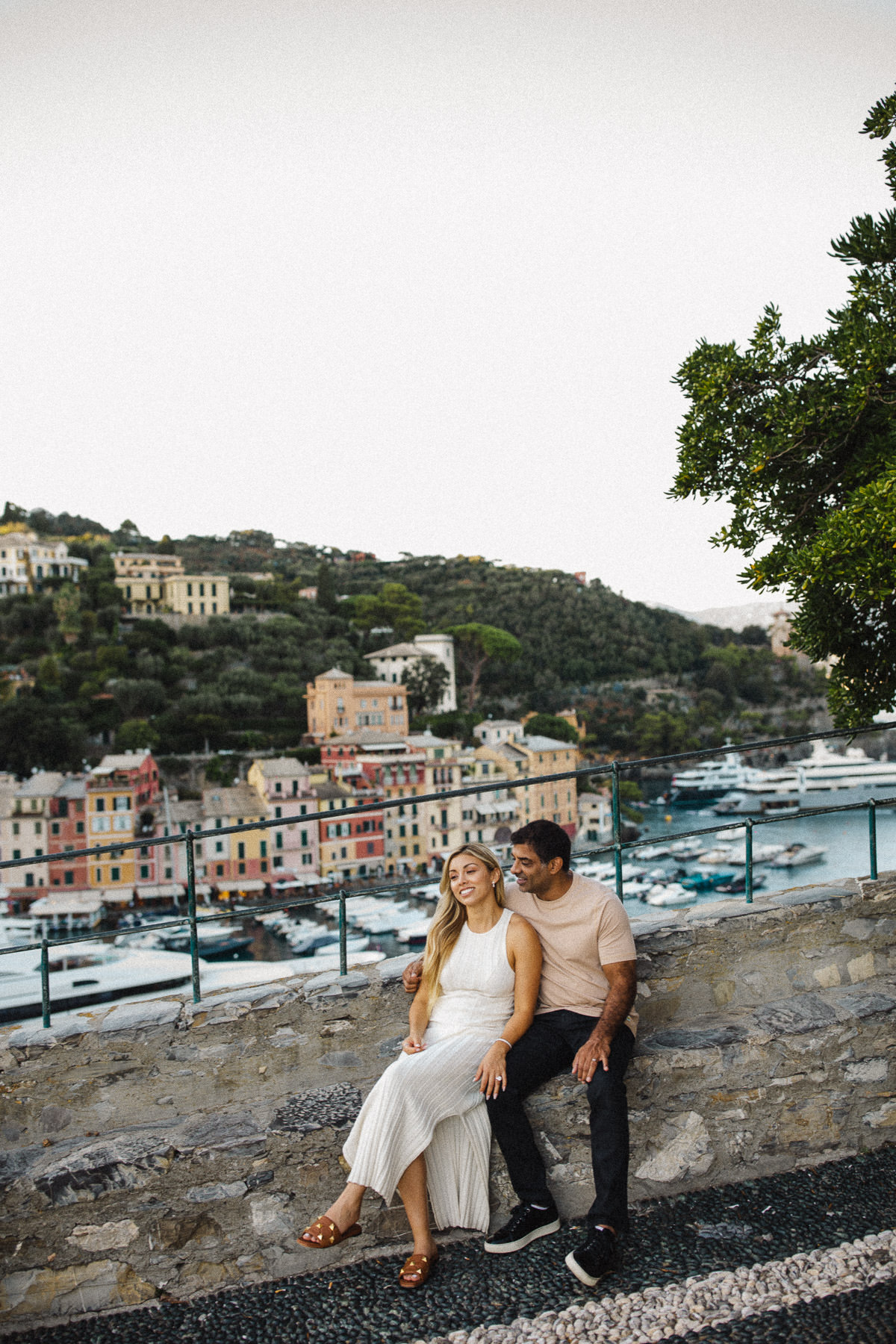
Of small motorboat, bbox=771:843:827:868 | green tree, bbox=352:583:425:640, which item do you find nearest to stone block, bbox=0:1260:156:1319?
small motorboat, bbox=771:843:827:868

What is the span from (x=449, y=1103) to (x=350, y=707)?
50390 millimetres

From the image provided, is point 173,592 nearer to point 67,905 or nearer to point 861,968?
point 67,905

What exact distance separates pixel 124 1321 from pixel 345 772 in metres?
41.8

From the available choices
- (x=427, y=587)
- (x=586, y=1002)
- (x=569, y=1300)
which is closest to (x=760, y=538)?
(x=586, y=1002)

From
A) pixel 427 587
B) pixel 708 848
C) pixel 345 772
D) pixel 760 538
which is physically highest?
pixel 427 587

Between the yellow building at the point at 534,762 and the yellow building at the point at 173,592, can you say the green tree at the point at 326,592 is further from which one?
the yellow building at the point at 534,762

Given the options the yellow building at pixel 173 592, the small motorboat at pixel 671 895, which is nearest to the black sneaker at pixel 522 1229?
the small motorboat at pixel 671 895

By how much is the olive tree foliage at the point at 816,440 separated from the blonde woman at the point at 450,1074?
5.56 feet

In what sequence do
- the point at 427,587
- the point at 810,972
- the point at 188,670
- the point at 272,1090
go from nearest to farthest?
the point at 272,1090, the point at 810,972, the point at 188,670, the point at 427,587

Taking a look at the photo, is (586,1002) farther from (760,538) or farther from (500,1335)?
(760,538)

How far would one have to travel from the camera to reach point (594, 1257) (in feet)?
6.33

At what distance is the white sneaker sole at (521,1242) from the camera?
208 cm

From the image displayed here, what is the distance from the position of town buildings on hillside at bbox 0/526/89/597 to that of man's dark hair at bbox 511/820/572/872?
238 ft

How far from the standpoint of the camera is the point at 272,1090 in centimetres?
258
